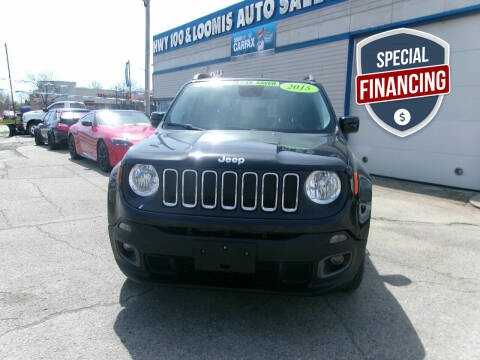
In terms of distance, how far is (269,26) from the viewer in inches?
526

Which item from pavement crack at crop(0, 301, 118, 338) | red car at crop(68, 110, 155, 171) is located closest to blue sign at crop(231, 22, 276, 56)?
red car at crop(68, 110, 155, 171)

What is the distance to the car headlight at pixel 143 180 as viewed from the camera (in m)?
2.46

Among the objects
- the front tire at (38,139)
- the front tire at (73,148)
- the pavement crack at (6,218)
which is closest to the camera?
the pavement crack at (6,218)

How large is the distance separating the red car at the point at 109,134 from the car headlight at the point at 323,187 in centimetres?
636

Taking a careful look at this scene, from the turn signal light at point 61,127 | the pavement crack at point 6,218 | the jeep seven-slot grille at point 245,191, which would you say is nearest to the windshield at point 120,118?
the turn signal light at point 61,127

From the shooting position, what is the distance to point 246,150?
2.48m

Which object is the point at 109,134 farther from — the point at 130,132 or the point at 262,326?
the point at 262,326

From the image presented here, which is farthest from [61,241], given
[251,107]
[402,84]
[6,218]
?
[402,84]

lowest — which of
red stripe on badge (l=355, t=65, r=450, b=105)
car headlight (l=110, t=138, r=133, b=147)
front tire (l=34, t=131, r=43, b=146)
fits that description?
front tire (l=34, t=131, r=43, b=146)

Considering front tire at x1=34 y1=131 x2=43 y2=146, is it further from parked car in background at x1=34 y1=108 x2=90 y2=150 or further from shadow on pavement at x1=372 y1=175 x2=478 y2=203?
shadow on pavement at x1=372 y1=175 x2=478 y2=203

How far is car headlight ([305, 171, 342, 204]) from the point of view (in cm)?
235

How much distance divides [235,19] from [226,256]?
1479 centimetres

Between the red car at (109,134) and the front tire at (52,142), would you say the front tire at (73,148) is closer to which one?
the red car at (109,134)

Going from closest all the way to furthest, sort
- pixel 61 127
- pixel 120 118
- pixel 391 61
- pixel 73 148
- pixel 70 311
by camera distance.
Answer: pixel 70 311
pixel 391 61
pixel 120 118
pixel 73 148
pixel 61 127
